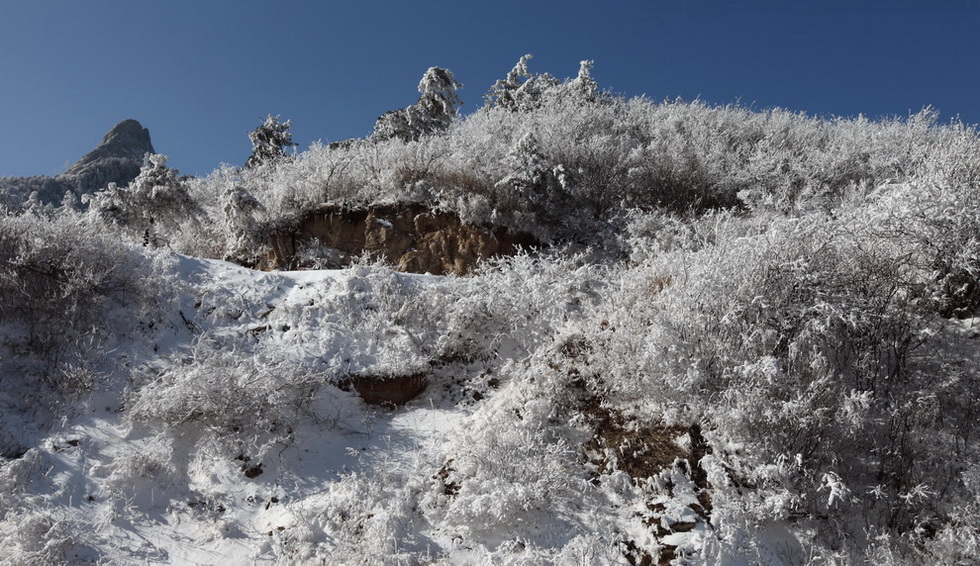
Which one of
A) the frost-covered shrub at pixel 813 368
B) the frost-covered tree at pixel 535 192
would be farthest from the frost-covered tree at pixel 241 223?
the frost-covered shrub at pixel 813 368

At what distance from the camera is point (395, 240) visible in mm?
12508

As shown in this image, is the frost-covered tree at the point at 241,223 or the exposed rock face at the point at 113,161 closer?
the frost-covered tree at the point at 241,223

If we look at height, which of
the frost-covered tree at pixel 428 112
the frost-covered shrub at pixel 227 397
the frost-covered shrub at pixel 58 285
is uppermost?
the frost-covered tree at pixel 428 112

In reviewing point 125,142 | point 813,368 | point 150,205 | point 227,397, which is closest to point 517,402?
point 813,368

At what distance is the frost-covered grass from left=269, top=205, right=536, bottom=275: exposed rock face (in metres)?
2.38

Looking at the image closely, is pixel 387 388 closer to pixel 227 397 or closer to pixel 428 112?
pixel 227 397

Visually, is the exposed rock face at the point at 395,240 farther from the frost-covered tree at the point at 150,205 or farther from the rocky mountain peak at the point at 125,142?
the rocky mountain peak at the point at 125,142

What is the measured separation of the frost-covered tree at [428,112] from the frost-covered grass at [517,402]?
40.7ft

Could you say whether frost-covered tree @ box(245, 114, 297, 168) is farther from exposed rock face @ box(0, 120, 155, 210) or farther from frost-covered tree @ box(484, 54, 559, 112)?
exposed rock face @ box(0, 120, 155, 210)

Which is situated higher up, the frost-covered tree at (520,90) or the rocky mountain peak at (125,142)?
the rocky mountain peak at (125,142)

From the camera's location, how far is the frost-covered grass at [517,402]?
17.4ft

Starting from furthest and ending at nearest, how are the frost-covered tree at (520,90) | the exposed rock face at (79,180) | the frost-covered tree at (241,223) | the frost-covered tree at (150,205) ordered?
the exposed rock face at (79,180), the frost-covered tree at (520,90), the frost-covered tree at (150,205), the frost-covered tree at (241,223)

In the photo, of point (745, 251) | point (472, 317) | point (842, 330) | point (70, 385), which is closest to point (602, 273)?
point (472, 317)

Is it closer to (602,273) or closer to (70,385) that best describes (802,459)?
(602,273)
